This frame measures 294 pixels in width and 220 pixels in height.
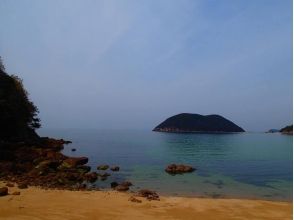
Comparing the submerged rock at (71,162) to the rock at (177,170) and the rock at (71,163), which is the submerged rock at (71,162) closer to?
the rock at (71,163)

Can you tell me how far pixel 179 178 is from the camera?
3222 centimetres

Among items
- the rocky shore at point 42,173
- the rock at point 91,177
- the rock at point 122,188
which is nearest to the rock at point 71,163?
the rocky shore at point 42,173

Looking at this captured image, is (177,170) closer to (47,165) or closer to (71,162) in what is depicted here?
(71,162)

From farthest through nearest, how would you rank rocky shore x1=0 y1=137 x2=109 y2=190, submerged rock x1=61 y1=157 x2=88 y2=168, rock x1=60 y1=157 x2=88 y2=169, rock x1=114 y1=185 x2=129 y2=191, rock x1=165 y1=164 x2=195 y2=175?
rock x1=165 y1=164 x2=195 y2=175 → submerged rock x1=61 y1=157 x2=88 y2=168 → rock x1=60 y1=157 x2=88 y2=169 → rock x1=114 y1=185 x2=129 y2=191 → rocky shore x1=0 y1=137 x2=109 y2=190

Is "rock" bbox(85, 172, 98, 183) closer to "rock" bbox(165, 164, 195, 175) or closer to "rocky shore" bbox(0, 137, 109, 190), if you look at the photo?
"rocky shore" bbox(0, 137, 109, 190)

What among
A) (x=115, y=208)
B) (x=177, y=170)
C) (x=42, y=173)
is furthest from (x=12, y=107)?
(x=115, y=208)

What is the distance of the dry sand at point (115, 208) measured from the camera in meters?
14.5

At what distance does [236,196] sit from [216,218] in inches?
382

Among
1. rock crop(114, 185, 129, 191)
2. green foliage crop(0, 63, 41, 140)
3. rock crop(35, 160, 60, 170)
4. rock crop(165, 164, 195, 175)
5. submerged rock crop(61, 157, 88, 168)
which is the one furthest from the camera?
green foliage crop(0, 63, 41, 140)

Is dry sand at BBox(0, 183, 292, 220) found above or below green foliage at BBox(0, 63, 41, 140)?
below

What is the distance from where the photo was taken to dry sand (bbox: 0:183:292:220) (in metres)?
14.5

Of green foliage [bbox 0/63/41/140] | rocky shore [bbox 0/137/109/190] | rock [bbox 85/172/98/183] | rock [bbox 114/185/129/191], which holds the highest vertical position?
green foliage [bbox 0/63/41/140]

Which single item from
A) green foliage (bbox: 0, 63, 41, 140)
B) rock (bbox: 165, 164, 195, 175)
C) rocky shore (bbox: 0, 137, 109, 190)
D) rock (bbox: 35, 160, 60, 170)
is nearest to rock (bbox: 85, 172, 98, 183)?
rocky shore (bbox: 0, 137, 109, 190)

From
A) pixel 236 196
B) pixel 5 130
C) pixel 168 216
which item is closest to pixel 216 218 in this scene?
pixel 168 216
